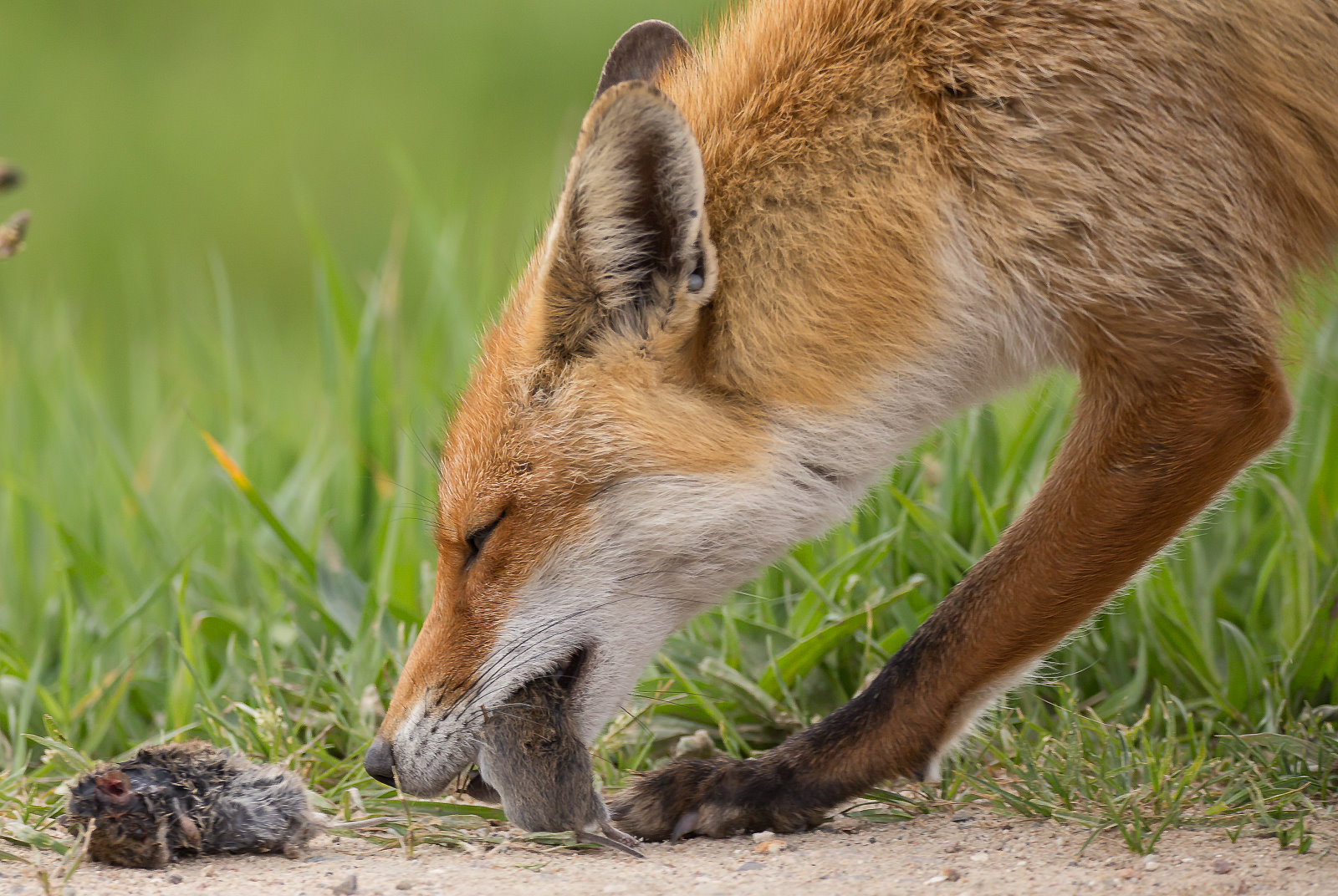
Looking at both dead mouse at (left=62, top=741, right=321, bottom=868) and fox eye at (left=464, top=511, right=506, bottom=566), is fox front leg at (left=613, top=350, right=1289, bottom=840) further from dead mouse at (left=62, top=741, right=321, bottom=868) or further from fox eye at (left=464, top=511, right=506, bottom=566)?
dead mouse at (left=62, top=741, right=321, bottom=868)

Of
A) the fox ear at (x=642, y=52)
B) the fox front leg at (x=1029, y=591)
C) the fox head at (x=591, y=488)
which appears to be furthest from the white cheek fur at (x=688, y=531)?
the fox ear at (x=642, y=52)

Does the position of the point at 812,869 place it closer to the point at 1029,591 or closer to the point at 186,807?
the point at 1029,591

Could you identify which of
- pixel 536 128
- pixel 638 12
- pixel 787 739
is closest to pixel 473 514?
pixel 787 739

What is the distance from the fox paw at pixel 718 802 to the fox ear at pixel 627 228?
1174 millimetres

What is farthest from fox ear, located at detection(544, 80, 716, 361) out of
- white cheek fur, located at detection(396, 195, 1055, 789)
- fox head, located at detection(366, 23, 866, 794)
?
white cheek fur, located at detection(396, 195, 1055, 789)

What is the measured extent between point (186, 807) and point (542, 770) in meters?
0.83

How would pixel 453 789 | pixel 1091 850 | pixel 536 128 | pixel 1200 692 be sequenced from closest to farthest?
pixel 1091 850 < pixel 453 789 < pixel 1200 692 < pixel 536 128

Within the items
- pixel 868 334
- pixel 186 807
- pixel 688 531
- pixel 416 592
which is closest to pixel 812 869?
pixel 688 531

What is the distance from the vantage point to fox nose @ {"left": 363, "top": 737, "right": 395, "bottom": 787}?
335 centimetres

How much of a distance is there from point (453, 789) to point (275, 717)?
61 centimetres

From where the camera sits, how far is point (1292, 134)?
125 inches

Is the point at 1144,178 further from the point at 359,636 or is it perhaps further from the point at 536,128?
the point at 536,128

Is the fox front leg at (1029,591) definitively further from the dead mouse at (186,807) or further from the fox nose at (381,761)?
the dead mouse at (186,807)

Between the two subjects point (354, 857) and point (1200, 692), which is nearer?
point (354, 857)
